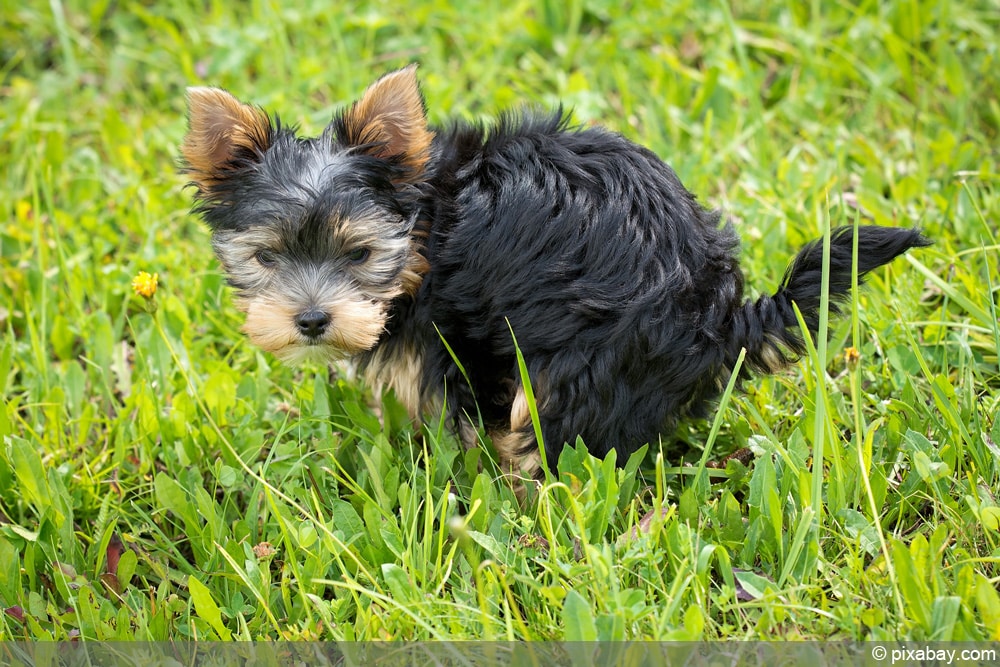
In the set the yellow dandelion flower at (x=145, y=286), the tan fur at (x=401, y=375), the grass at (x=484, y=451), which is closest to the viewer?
the grass at (x=484, y=451)

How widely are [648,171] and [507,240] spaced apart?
1.90ft

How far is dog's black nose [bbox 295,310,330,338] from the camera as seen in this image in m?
3.12

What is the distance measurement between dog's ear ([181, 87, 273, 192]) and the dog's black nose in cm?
62

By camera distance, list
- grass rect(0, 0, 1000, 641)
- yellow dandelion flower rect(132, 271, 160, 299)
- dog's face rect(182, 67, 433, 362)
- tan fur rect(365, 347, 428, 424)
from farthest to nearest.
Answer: tan fur rect(365, 347, 428, 424) → yellow dandelion flower rect(132, 271, 160, 299) → dog's face rect(182, 67, 433, 362) → grass rect(0, 0, 1000, 641)

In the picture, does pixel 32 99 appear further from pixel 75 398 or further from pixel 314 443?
pixel 314 443

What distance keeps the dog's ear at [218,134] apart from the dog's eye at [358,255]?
50 centimetres

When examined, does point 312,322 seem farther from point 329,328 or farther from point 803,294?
point 803,294

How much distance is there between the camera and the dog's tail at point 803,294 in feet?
9.51

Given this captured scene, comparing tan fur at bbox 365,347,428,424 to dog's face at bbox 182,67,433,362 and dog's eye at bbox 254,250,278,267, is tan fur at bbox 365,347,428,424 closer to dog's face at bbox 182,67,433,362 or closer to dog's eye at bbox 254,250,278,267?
dog's face at bbox 182,67,433,362

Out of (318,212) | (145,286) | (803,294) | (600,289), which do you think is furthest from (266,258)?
(803,294)

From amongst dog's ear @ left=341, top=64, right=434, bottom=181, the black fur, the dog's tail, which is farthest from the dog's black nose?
the dog's tail

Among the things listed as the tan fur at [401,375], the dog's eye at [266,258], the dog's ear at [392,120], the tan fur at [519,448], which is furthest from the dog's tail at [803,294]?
the dog's eye at [266,258]

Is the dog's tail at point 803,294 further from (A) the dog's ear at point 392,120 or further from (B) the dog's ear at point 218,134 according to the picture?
(B) the dog's ear at point 218,134

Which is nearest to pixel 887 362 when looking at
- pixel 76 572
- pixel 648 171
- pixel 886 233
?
pixel 886 233
